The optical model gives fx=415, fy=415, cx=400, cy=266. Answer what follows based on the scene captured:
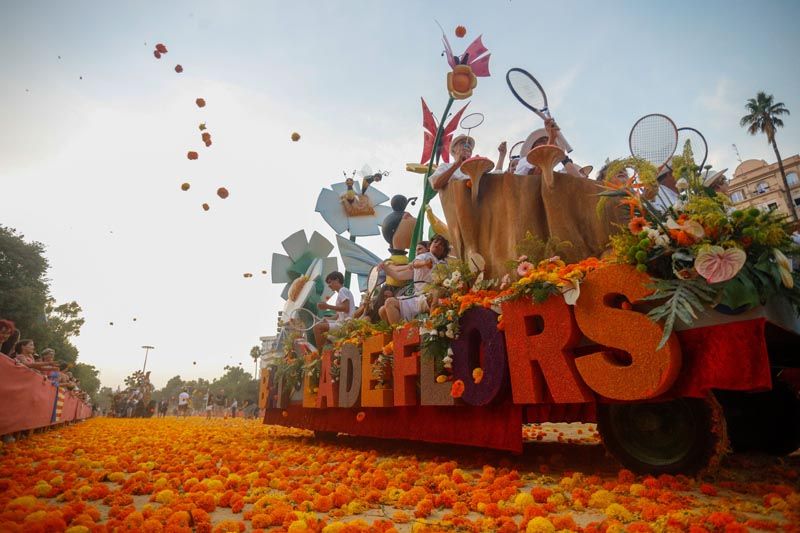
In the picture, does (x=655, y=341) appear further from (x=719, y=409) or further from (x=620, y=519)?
(x=620, y=519)

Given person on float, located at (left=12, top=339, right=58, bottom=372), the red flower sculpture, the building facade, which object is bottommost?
person on float, located at (left=12, top=339, right=58, bottom=372)

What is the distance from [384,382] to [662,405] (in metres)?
2.93

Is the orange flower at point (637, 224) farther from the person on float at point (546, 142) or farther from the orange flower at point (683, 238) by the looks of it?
the person on float at point (546, 142)

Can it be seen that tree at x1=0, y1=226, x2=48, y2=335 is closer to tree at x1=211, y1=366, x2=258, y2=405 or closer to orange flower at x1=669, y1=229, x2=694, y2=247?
orange flower at x1=669, y1=229, x2=694, y2=247

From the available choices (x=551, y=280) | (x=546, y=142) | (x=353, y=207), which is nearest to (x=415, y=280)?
(x=546, y=142)

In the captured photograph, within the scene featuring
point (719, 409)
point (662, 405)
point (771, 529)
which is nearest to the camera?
point (771, 529)

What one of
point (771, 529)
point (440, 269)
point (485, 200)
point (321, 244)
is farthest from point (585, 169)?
point (321, 244)

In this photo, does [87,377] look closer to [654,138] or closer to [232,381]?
[232,381]

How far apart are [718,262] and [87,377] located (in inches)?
2225

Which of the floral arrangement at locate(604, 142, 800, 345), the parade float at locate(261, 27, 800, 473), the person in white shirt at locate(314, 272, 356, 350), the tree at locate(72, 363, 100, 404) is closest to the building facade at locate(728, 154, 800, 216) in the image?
the person in white shirt at locate(314, 272, 356, 350)

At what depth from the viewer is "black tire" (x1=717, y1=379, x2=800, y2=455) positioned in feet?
12.7

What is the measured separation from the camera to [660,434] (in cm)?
294

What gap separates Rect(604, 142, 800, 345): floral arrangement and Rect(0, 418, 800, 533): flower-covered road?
0.98m

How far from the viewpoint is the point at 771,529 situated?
1.89 metres
